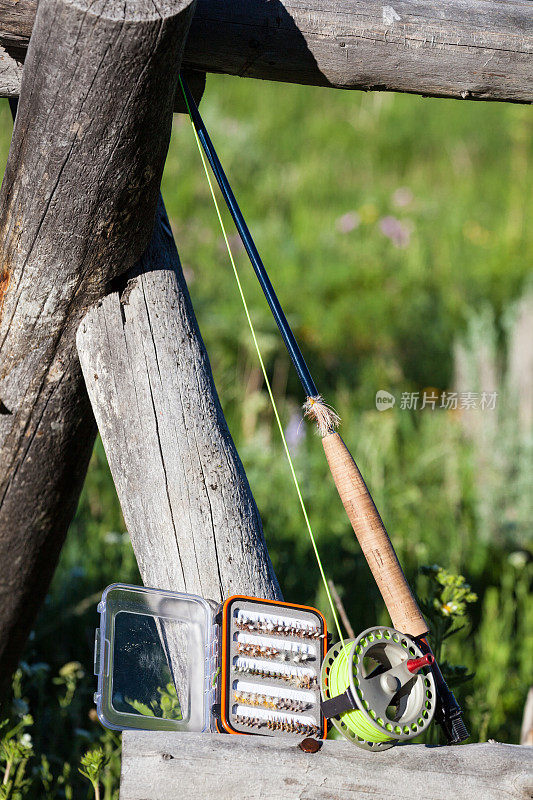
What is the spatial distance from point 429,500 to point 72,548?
160 centimetres

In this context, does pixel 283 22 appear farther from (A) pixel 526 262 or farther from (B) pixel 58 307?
(A) pixel 526 262

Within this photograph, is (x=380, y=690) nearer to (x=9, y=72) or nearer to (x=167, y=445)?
(x=167, y=445)

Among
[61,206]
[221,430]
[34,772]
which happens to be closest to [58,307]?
[61,206]

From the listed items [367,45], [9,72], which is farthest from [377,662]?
[9,72]

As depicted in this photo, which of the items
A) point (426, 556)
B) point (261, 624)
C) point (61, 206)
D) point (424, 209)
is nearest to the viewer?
point (261, 624)

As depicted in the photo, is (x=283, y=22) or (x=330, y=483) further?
(x=330, y=483)

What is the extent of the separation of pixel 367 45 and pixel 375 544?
92 centimetres

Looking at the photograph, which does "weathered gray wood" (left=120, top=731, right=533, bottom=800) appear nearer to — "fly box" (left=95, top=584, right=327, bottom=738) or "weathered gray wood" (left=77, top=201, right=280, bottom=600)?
"fly box" (left=95, top=584, right=327, bottom=738)

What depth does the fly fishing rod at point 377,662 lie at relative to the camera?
1.21 meters

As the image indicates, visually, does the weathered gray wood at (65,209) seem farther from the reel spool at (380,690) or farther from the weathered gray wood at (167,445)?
the reel spool at (380,690)

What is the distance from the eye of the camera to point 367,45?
5.20 feet

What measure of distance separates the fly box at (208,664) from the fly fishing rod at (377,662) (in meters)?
0.06

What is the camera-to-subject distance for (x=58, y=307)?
157 cm

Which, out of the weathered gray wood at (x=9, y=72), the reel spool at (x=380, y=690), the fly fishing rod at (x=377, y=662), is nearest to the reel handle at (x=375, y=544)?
the fly fishing rod at (x=377, y=662)
